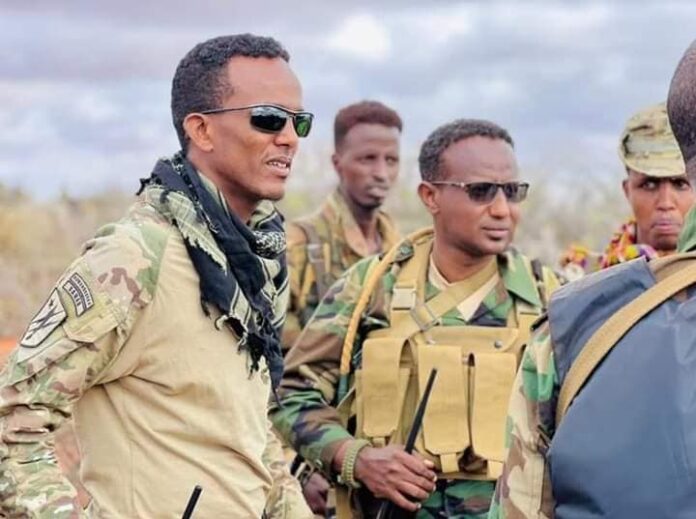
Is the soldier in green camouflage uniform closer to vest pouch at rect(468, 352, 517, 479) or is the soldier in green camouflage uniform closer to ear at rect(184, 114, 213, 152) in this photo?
vest pouch at rect(468, 352, 517, 479)

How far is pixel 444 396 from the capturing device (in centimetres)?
571

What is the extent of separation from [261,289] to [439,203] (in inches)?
76.4

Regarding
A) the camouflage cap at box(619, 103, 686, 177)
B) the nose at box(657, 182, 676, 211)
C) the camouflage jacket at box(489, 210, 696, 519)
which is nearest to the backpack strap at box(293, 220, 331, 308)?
the camouflage cap at box(619, 103, 686, 177)

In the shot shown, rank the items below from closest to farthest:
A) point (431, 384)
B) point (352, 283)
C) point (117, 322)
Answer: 1. point (117, 322)
2. point (431, 384)
3. point (352, 283)

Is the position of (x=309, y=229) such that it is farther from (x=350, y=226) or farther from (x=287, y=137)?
(x=287, y=137)

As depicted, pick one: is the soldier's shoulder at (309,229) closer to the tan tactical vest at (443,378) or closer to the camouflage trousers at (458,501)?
the tan tactical vest at (443,378)

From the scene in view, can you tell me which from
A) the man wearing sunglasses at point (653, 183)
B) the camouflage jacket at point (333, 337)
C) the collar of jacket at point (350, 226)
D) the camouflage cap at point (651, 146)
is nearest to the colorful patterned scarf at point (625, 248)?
the man wearing sunglasses at point (653, 183)

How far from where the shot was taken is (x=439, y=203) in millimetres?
6172

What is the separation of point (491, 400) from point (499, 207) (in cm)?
78

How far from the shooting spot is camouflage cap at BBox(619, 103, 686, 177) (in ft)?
21.3

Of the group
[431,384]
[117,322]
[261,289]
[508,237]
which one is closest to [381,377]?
[431,384]

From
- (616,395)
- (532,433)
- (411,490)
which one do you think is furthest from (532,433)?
(411,490)

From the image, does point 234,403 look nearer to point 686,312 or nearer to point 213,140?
point 213,140

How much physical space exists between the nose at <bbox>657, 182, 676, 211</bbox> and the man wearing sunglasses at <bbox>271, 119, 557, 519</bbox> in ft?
2.29
